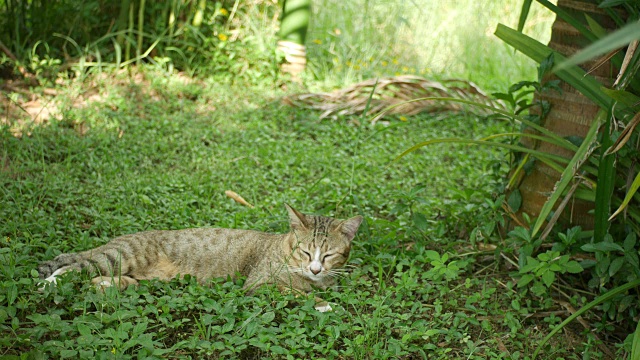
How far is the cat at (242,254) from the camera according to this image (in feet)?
12.6

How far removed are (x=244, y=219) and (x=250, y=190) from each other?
0.57 metres

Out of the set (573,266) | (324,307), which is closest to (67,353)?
(324,307)

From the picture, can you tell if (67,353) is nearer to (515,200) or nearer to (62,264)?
(62,264)

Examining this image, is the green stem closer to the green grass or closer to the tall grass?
the tall grass

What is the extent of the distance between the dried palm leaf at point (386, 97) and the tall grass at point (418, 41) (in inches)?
30.4

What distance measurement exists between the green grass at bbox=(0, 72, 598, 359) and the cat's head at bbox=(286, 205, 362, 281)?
134 mm

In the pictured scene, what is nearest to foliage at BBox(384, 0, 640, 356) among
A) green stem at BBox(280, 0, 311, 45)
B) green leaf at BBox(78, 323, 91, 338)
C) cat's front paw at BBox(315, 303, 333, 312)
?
cat's front paw at BBox(315, 303, 333, 312)

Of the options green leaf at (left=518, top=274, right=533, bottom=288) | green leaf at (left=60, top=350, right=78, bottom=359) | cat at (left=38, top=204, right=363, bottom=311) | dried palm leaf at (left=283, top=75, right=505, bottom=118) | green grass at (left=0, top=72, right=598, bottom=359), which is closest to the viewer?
green leaf at (left=60, top=350, right=78, bottom=359)

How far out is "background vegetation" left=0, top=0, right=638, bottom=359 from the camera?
3268 millimetres

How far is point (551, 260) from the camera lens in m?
3.63

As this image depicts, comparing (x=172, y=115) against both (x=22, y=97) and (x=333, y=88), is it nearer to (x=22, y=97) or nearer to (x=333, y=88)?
(x=22, y=97)

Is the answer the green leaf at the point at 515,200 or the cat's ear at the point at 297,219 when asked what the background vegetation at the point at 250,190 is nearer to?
the green leaf at the point at 515,200

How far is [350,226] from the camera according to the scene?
4016 millimetres

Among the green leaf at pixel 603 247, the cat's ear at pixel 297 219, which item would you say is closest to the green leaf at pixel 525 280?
the green leaf at pixel 603 247
